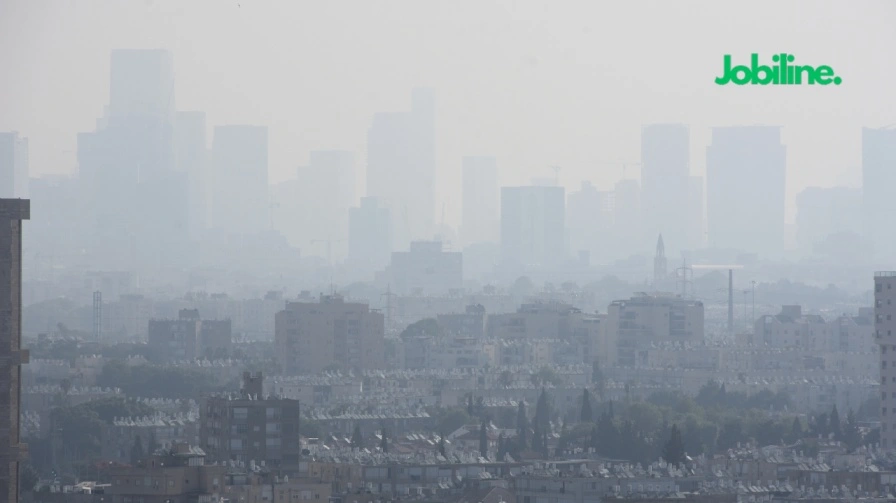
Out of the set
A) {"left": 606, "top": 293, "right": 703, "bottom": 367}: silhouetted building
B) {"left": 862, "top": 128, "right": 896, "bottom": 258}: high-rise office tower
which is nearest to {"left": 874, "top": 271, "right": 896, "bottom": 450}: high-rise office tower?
{"left": 606, "top": 293, "right": 703, "bottom": 367}: silhouetted building

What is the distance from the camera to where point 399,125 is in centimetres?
17175

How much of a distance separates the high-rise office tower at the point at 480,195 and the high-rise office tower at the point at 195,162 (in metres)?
15.9

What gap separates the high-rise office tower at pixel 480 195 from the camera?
171m

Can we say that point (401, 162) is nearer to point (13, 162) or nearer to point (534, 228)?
point (534, 228)

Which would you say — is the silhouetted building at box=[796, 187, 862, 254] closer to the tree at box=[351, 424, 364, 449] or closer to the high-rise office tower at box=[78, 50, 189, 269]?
the high-rise office tower at box=[78, 50, 189, 269]

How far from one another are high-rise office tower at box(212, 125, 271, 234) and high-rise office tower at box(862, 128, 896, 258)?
3435 cm

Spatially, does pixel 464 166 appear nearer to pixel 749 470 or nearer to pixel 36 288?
pixel 36 288

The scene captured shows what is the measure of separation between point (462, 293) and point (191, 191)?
1544 inches

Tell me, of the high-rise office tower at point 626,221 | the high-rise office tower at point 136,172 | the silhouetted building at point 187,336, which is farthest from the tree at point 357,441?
the high-rise office tower at point 626,221

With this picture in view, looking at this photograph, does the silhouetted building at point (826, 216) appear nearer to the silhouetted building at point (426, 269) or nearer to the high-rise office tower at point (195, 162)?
the silhouetted building at point (426, 269)

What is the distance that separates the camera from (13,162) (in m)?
136

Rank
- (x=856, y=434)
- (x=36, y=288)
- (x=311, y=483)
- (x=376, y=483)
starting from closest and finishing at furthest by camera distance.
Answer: (x=311, y=483), (x=376, y=483), (x=856, y=434), (x=36, y=288)

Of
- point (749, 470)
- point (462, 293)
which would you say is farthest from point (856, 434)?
point (462, 293)

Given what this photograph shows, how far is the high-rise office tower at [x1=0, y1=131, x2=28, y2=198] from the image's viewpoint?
440ft
